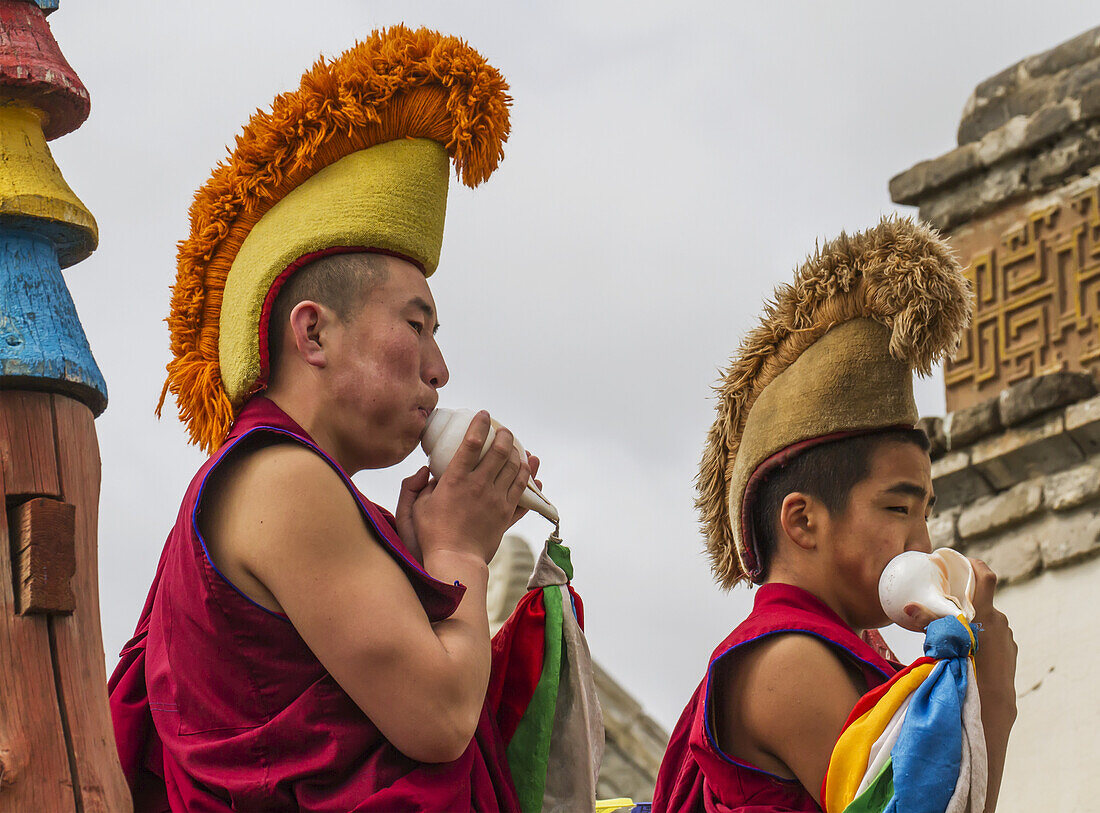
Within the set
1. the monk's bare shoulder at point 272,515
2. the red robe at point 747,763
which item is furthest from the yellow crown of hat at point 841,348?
the monk's bare shoulder at point 272,515

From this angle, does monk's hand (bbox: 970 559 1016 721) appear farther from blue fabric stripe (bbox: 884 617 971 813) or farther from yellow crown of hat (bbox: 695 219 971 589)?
yellow crown of hat (bbox: 695 219 971 589)

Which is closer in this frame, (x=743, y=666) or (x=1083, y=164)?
(x=743, y=666)

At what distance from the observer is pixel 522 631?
387cm

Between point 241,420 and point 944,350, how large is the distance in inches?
63.0

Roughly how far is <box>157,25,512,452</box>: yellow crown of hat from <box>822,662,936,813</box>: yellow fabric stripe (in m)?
1.22

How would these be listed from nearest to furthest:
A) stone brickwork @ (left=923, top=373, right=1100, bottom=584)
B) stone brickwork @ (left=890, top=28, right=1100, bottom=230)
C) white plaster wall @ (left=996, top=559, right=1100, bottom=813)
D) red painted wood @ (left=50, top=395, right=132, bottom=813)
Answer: red painted wood @ (left=50, top=395, right=132, bottom=813) < white plaster wall @ (left=996, top=559, right=1100, bottom=813) < stone brickwork @ (left=923, top=373, right=1100, bottom=584) < stone brickwork @ (left=890, top=28, right=1100, bottom=230)

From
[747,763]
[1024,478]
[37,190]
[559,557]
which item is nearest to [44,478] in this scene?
[37,190]

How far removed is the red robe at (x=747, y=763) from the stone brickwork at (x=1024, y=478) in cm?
442

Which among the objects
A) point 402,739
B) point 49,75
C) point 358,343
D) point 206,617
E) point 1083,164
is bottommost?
point 402,739

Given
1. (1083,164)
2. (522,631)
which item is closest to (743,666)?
(522,631)

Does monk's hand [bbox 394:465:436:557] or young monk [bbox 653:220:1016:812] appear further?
young monk [bbox 653:220:1016:812]

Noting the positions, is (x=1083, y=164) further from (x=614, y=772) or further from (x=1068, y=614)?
Result: (x=614, y=772)

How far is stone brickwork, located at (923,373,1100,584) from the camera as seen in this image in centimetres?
840

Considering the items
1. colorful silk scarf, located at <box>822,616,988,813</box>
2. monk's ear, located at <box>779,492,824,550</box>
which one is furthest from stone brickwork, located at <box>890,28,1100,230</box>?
colorful silk scarf, located at <box>822,616,988,813</box>
